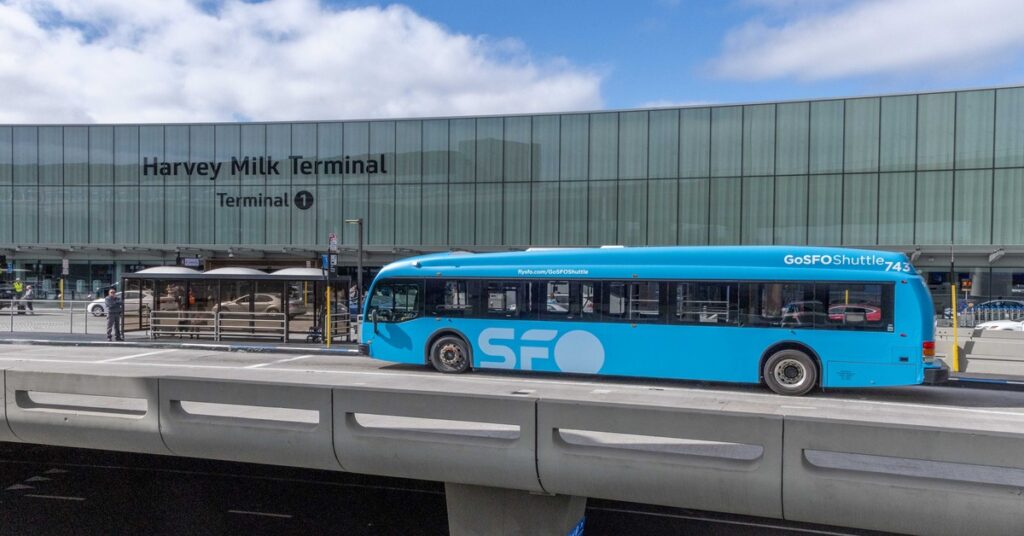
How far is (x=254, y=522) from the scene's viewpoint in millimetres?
8484

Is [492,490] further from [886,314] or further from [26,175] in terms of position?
[26,175]

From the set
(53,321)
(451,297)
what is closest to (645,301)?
(451,297)

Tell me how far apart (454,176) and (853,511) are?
119 ft

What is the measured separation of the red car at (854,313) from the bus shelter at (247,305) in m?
13.2

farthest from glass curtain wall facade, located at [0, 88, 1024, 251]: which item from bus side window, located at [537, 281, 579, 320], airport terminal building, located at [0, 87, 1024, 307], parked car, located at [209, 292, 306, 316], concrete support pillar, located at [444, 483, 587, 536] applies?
concrete support pillar, located at [444, 483, 587, 536]

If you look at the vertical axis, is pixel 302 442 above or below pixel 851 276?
below

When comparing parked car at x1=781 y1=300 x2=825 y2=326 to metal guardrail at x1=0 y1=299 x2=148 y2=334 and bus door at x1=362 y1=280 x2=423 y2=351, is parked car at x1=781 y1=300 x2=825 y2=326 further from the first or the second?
metal guardrail at x1=0 y1=299 x2=148 y2=334

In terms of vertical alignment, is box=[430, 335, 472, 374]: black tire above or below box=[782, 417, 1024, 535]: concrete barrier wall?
below

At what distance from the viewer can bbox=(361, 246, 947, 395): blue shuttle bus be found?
12.1m

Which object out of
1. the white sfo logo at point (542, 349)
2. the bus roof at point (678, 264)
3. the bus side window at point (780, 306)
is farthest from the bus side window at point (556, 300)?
the bus side window at point (780, 306)

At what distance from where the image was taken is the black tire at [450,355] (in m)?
14.9

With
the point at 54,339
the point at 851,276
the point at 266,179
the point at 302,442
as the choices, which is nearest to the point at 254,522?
the point at 302,442

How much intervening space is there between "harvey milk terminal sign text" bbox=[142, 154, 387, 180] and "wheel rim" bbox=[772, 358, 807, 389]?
3175 cm

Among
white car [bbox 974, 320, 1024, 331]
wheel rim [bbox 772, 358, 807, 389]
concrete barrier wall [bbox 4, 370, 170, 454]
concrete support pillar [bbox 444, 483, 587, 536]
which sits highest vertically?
concrete barrier wall [bbox 4, 370, 170, 454]
